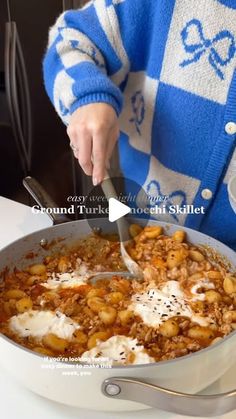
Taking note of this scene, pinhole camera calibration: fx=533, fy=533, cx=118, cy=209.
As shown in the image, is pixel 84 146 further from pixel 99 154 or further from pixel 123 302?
pixel 123 302

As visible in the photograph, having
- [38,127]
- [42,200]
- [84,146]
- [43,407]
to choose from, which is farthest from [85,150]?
[38,127]

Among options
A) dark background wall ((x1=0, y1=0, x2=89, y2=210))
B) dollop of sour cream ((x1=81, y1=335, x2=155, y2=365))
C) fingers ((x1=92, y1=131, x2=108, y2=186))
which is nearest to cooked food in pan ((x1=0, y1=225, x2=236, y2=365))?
dollop of sour cream ((x1=81, y1=335, x2=155, y2=365))

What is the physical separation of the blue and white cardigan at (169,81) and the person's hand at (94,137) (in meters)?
0.04

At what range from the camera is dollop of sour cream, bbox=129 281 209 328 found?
66 centimetres

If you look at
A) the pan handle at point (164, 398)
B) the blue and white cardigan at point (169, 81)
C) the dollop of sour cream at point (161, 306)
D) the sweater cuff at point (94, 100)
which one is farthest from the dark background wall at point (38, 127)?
the pan handle at point (164, 398)

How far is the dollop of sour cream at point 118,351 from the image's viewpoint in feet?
1.91

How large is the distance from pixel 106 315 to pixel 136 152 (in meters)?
0.45

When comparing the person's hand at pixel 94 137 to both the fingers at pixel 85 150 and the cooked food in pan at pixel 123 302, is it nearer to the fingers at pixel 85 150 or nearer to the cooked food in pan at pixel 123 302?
the fingers at pixel 85 150

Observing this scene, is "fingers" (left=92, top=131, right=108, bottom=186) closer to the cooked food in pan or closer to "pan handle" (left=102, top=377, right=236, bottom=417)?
the cooked food in pan

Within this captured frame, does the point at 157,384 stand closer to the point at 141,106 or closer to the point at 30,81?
the point at 141,106

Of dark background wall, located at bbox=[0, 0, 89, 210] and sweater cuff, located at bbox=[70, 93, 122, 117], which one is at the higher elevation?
sweater cuff, located at bbox=[70, 93, 122, 117]


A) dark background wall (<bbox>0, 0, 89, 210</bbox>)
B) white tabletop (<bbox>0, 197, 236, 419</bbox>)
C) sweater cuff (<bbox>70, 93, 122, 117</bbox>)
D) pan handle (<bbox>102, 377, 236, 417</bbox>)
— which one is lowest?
dark background wall (<bbox>0, 0, 89, 210</bbox>)

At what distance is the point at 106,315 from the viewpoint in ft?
2.11

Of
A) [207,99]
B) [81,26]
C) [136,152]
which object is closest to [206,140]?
[207,99]
